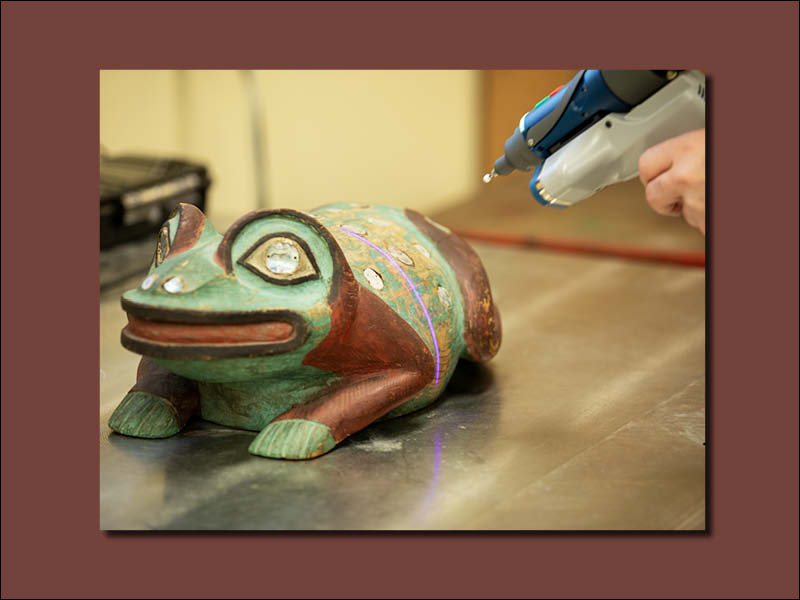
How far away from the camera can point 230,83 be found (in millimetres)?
4191

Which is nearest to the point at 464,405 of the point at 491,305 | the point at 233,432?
the point at 491,305

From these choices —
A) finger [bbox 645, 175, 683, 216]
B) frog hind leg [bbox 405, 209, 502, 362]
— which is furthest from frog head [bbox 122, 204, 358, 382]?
finger [bbox 645, 175, 683, 216]

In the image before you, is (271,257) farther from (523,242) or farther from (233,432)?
(523,242)

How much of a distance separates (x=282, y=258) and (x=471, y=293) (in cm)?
58

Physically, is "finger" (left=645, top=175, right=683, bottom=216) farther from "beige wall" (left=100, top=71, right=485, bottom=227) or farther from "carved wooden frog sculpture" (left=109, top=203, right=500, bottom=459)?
"beige wall" (left=100, top=71, right=485, bottom=227)

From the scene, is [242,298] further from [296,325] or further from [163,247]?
[163,247]

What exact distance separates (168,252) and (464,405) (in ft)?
2.46

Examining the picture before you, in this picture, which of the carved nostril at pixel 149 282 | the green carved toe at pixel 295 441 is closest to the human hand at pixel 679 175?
the green carved toe at pixel 295 441

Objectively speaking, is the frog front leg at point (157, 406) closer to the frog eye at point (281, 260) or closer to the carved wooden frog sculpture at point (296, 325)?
the carved wooden frog sculpture at point (296, 325)

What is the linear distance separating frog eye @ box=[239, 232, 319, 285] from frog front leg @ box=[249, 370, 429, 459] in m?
0.27

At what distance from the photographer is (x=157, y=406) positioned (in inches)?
92.7

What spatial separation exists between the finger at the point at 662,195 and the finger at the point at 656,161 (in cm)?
2

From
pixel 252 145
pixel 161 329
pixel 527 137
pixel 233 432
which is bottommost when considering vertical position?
pixel 233 432

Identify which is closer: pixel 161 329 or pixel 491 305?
pixel 161 329
